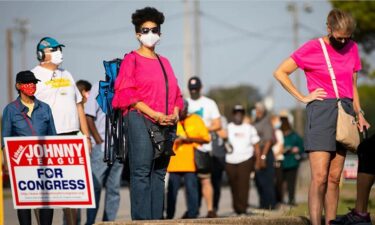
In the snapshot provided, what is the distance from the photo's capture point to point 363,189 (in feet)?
30.4

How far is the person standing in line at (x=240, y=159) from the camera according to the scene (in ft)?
59.5

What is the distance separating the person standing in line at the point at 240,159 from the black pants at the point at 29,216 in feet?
26.1

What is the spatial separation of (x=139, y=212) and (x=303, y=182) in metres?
21.8

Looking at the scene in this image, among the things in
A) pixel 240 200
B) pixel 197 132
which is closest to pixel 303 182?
pixel 240 200

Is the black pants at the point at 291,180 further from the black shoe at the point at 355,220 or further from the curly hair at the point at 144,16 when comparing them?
the black shoe at the point at 355,220

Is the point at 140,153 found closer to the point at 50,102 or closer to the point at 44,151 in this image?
the point at 44,151

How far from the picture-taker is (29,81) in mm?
10484

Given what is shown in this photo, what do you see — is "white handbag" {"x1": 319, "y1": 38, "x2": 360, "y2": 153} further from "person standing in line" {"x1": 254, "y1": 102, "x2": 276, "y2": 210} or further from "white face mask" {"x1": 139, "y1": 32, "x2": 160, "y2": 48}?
"person standing in line" {"x1": 254, "y1": 102, "x2": 276, "y2": 210}

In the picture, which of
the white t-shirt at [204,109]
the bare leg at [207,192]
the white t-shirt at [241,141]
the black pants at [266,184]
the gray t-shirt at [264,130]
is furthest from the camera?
the gray t-shirt at [264,130]

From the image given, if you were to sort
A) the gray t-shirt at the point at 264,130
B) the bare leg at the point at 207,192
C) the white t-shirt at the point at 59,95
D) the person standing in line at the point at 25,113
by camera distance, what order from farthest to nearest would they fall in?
the gray t-shirt at the point at 264,130 < the bare leg at the point at 207,192 < the white t-shirt at the point at 59,95 < the person standing in line at the point at 25,113

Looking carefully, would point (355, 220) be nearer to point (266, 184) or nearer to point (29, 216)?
point (29, 216)

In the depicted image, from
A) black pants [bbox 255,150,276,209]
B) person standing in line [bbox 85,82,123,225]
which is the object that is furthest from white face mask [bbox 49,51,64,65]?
black pants [bbox 255,150,276,209]

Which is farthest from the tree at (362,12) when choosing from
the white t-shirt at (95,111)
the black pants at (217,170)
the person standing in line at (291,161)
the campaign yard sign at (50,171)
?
the campaign yard sign at (50,171)

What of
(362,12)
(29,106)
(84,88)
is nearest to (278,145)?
(84,88)
